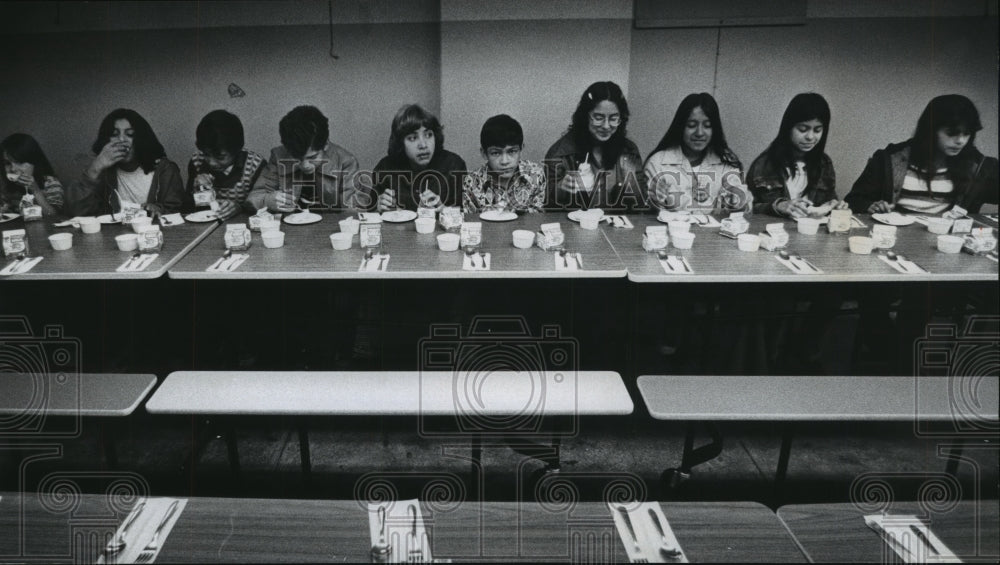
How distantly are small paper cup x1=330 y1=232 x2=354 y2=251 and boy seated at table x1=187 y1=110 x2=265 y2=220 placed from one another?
156cm

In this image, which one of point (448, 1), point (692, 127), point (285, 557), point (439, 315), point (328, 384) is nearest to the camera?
point (285, 557)

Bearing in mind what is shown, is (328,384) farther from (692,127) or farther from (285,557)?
(692,127)

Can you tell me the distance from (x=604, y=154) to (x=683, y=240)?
1.55 m

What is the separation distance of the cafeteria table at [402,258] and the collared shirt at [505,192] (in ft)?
1.42

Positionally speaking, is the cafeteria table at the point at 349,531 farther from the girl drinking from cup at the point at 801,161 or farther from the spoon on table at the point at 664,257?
the girl drinking from cup at the point at 801,161

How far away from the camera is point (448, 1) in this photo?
514 centimetres

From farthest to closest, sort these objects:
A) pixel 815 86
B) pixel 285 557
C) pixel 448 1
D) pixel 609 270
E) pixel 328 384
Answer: pixel 815 86 < pixel 448 1 < pixel 609 270 < pixel 328 384 < pixel 285 557

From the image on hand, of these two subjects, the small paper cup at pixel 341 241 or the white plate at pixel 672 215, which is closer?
the small paper cup at pixel 341 241

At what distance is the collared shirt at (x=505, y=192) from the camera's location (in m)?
4.32

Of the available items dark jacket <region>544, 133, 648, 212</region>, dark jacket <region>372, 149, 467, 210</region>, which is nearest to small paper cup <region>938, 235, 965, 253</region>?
dark jacket <region>544, 133, 648, 212</region>

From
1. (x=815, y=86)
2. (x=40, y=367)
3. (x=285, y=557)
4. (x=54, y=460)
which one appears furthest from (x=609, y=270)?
(x=815, y=86)

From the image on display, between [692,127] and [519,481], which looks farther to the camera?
[692,127]

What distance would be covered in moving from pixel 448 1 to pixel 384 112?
3.21 ft

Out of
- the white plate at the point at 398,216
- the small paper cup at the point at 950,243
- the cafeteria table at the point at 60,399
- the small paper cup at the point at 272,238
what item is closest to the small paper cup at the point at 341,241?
the small paper cup at the point at 272,238
